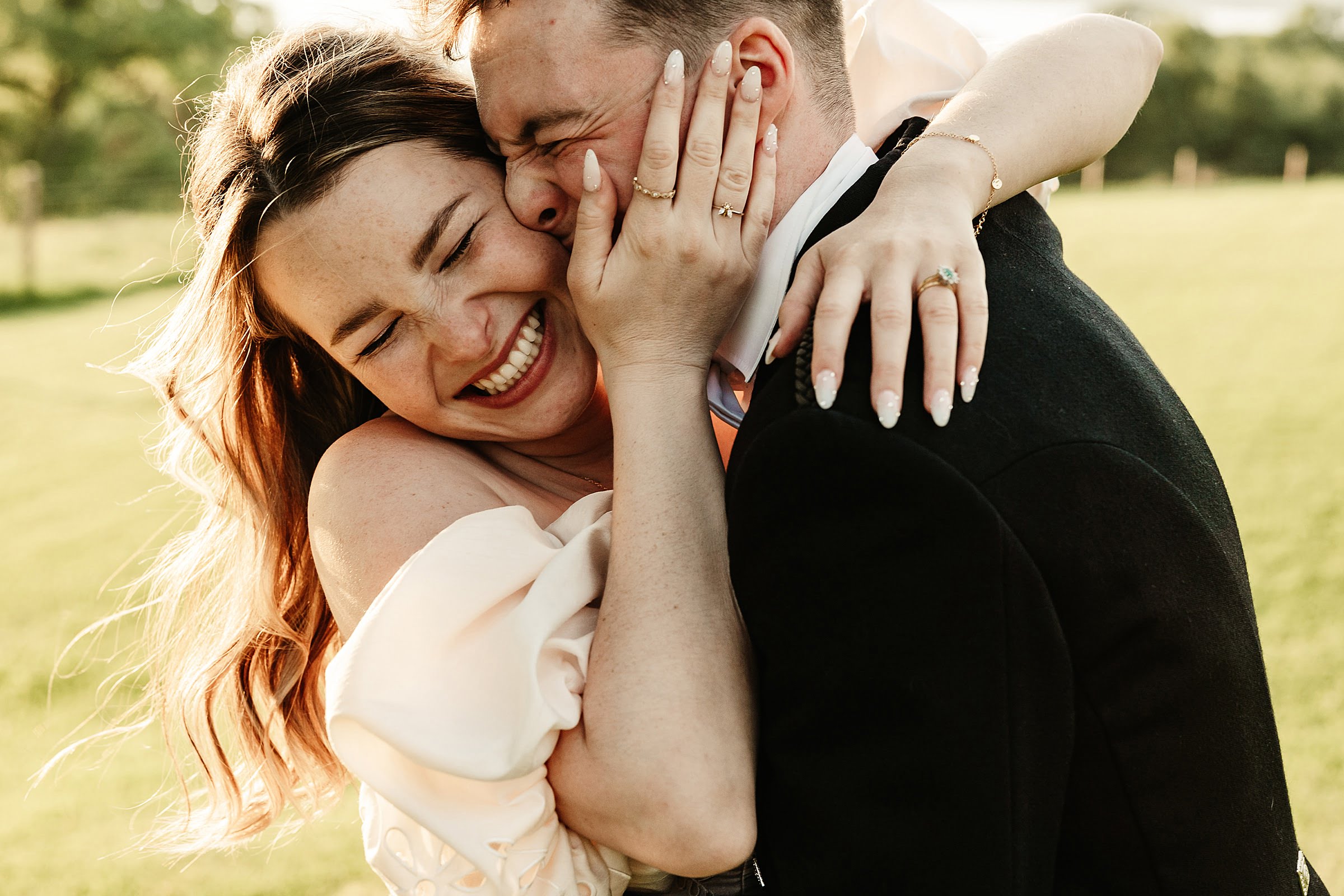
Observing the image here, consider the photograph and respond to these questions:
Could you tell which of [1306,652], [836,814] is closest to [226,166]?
[836,814]

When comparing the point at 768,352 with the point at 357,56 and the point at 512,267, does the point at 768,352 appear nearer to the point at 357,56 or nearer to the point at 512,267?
the point at 512,267

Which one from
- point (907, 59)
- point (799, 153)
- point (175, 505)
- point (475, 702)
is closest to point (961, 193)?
point (799, 153)

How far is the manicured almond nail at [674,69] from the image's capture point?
1.82m

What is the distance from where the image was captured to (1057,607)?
4.74ft

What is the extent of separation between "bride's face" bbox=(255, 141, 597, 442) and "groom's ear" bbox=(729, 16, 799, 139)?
1.65ft

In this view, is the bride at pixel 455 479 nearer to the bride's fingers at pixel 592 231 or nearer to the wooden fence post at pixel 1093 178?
the bride's fingers at pixel 592 231

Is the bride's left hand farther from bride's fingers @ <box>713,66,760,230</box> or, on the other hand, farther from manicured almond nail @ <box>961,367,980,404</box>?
bride's fingers @ <box>713,66,760,230</box>

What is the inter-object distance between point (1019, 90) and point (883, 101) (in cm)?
50

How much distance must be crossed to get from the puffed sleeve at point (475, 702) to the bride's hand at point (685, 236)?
381 mm

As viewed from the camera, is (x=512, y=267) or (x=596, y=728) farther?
(x=512, y=267)

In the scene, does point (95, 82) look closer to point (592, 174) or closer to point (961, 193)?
point (592, 174)

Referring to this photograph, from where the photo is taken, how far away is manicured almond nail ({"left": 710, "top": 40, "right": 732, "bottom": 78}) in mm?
1826

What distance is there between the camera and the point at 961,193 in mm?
1703

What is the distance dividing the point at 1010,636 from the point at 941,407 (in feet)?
0.96
